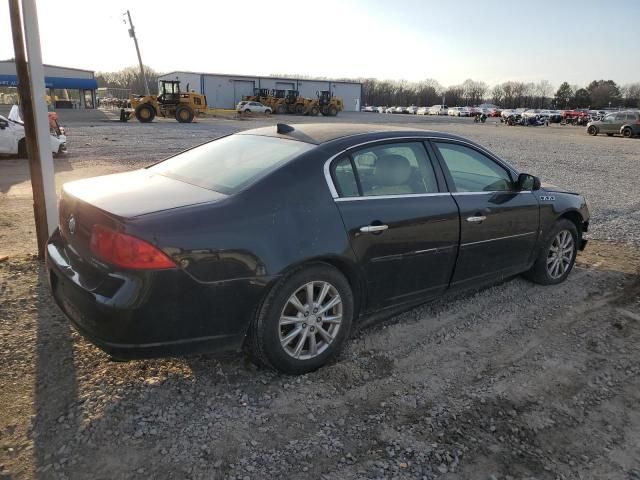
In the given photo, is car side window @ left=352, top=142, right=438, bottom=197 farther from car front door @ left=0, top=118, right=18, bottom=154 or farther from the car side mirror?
car front door @ left=0, top=118, right=18, bottom=154

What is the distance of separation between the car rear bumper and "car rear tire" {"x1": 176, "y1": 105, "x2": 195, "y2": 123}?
29.6 m

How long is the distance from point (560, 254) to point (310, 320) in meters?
3.02

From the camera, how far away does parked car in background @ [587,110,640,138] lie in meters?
30.7

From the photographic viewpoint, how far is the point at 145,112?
30.4 meters

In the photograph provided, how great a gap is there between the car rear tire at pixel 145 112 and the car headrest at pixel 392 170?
97.7 feet

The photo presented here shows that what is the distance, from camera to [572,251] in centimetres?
505

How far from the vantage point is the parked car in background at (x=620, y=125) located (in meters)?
30.7

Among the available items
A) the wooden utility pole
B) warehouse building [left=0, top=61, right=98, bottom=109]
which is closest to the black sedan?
the wooden utility pole

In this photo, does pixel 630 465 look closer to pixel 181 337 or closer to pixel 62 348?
pixel 181 337

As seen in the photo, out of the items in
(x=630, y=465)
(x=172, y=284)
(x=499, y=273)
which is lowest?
(x=630, y=465)

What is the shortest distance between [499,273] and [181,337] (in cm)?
282

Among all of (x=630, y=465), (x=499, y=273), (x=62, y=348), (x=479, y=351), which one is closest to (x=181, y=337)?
(x=62, y=348)

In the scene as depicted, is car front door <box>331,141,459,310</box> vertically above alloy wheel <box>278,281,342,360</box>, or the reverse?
car front door <box>331,141,459,310</box>

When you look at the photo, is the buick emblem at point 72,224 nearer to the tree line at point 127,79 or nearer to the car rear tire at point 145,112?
the car rear tire at point 145,112
